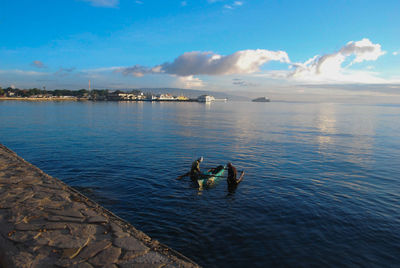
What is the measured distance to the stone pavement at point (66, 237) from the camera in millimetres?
5883

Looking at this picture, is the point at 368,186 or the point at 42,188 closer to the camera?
the point at 42,188

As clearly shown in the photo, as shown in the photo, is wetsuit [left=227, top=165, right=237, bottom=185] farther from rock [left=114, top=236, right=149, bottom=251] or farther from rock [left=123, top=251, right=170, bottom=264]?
rock [left=123, top=251, right=170, bottom=264]

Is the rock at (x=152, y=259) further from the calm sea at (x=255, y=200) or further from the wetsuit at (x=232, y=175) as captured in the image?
the wetsuit at (x=232, y=175)

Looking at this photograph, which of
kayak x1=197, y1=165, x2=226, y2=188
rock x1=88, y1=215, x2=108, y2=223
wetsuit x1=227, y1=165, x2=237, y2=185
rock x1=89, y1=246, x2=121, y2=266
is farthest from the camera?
kayak x1=197, y1=165, x2=226, y2=188

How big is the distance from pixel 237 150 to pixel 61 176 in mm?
19666

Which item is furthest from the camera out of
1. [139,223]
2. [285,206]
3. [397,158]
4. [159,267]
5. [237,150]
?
[237,150]

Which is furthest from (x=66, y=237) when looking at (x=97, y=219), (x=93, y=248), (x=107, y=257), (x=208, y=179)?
(x=208, y=179)

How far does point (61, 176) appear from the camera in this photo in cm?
1878

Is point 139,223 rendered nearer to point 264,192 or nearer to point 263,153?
point 264,192

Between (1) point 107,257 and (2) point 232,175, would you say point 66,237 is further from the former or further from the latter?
(2) point 232,175

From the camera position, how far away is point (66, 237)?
22.4 ft

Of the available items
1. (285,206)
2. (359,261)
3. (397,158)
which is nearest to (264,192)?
(285,206)

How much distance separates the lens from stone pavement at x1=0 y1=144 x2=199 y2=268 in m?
5.88

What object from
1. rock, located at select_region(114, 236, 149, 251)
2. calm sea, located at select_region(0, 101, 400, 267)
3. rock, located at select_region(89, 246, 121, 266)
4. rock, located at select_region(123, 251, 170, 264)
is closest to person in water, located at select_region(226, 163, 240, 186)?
calm sea, located at select_region(0, 101, 400, 267)
